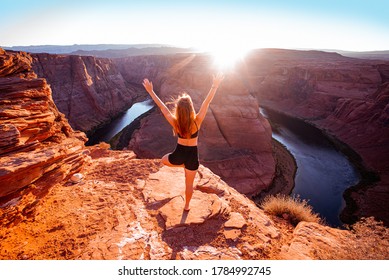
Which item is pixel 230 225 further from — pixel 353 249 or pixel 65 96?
pixel 65 96

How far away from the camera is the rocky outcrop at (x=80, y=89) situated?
39.6m

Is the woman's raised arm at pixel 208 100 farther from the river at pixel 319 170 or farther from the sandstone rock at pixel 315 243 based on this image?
the river at pixel 319 170

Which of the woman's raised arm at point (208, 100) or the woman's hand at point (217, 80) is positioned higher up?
the woman's hand at point (217, 80)

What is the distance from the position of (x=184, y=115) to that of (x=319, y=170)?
2922 cm

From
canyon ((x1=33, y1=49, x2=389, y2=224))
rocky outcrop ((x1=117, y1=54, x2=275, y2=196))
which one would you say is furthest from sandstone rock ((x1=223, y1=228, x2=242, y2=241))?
canyon ((x1=33, y1=49, x2=389, y2=224))

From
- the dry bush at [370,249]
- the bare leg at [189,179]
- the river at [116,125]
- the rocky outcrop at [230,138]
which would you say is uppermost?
the bare leg at [189,179]

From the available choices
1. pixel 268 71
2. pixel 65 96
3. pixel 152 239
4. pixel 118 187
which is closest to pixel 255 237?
pixel 152 239

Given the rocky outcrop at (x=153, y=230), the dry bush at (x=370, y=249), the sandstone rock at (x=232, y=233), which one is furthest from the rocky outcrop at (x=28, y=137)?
the dry bush at (x=370, y=249)

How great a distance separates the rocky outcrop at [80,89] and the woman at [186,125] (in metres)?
40.6

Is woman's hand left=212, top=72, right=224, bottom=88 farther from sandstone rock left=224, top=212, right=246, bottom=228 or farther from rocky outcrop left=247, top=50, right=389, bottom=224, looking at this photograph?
rocky outcrop left=247, top=50, right=389, bottom=224

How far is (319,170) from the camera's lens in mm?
27531

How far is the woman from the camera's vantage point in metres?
3.25

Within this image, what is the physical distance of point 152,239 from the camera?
3.40 m

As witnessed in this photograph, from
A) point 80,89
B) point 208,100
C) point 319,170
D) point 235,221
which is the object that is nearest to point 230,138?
point 319,170
